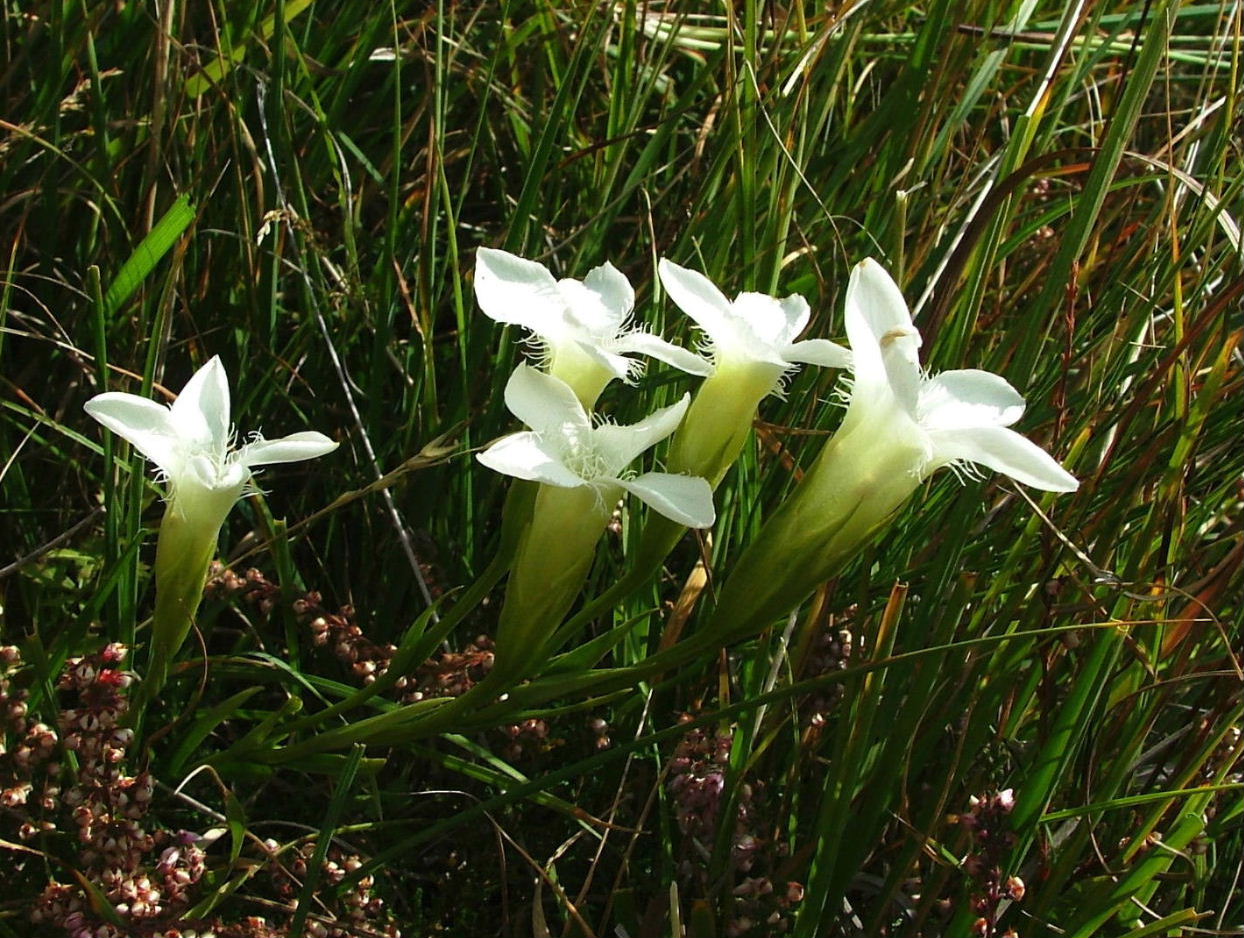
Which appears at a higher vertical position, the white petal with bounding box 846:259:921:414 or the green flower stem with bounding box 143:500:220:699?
the white petal with bounding box 846:259:921:414

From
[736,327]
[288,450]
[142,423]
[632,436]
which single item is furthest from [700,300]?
[142,423]

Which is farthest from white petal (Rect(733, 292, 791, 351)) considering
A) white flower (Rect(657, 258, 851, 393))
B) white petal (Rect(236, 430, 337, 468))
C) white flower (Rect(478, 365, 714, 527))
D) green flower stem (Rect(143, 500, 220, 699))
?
green flower stem (Rect(143, 500, 220, 699))

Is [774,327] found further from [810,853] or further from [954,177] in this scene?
[954,177]

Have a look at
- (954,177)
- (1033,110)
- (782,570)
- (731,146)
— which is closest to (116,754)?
(782,570)

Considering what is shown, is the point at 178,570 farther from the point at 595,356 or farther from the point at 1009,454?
the point at 1009,454

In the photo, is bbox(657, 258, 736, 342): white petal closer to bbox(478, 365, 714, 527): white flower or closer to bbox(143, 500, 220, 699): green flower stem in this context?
bbox(478, 365, 714, 527): white flower
